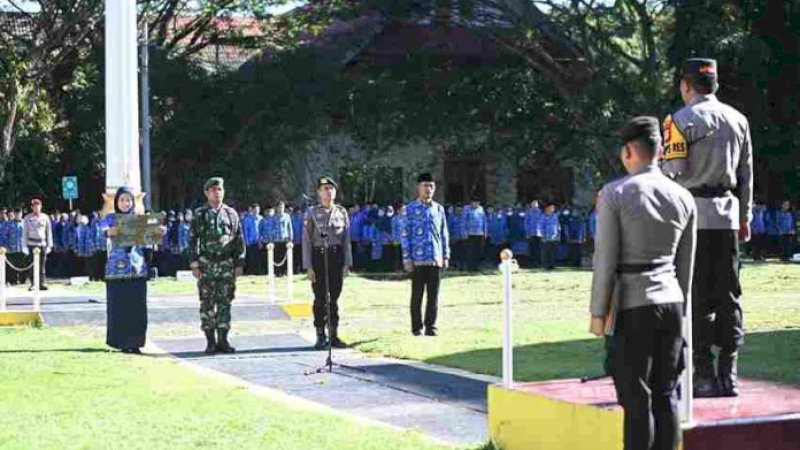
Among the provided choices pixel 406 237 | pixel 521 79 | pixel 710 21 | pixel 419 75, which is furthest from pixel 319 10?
pixel 406 237

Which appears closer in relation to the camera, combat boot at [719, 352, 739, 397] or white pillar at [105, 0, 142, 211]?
combat boot at [719, 352, 739, 397]

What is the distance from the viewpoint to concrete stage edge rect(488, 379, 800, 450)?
7.35 m

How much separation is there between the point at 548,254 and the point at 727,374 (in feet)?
92.7

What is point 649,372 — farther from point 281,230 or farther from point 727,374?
point 281,230

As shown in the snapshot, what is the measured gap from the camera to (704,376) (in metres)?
8.27

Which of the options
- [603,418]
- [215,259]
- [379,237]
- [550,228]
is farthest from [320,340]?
[550,228]

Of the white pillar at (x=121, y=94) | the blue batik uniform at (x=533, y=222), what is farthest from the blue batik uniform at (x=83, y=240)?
the white pillar at (x=121, y=94)

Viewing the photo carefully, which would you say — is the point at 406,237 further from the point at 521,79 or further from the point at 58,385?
the point at 521,79

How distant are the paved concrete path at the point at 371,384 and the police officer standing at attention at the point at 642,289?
237cm

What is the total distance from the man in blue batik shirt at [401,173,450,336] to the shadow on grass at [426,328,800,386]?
79.2 inches

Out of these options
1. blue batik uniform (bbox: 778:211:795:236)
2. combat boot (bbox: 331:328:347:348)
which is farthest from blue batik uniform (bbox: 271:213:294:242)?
combat boot (bbox: 331:328:347:348)

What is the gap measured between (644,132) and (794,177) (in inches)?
1438

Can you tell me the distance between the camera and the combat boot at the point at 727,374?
819cm

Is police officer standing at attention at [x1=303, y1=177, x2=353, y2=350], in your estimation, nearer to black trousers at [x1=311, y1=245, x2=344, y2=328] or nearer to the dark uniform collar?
black trousers at [x1=311, y1=245, x2=344, y2=328]
